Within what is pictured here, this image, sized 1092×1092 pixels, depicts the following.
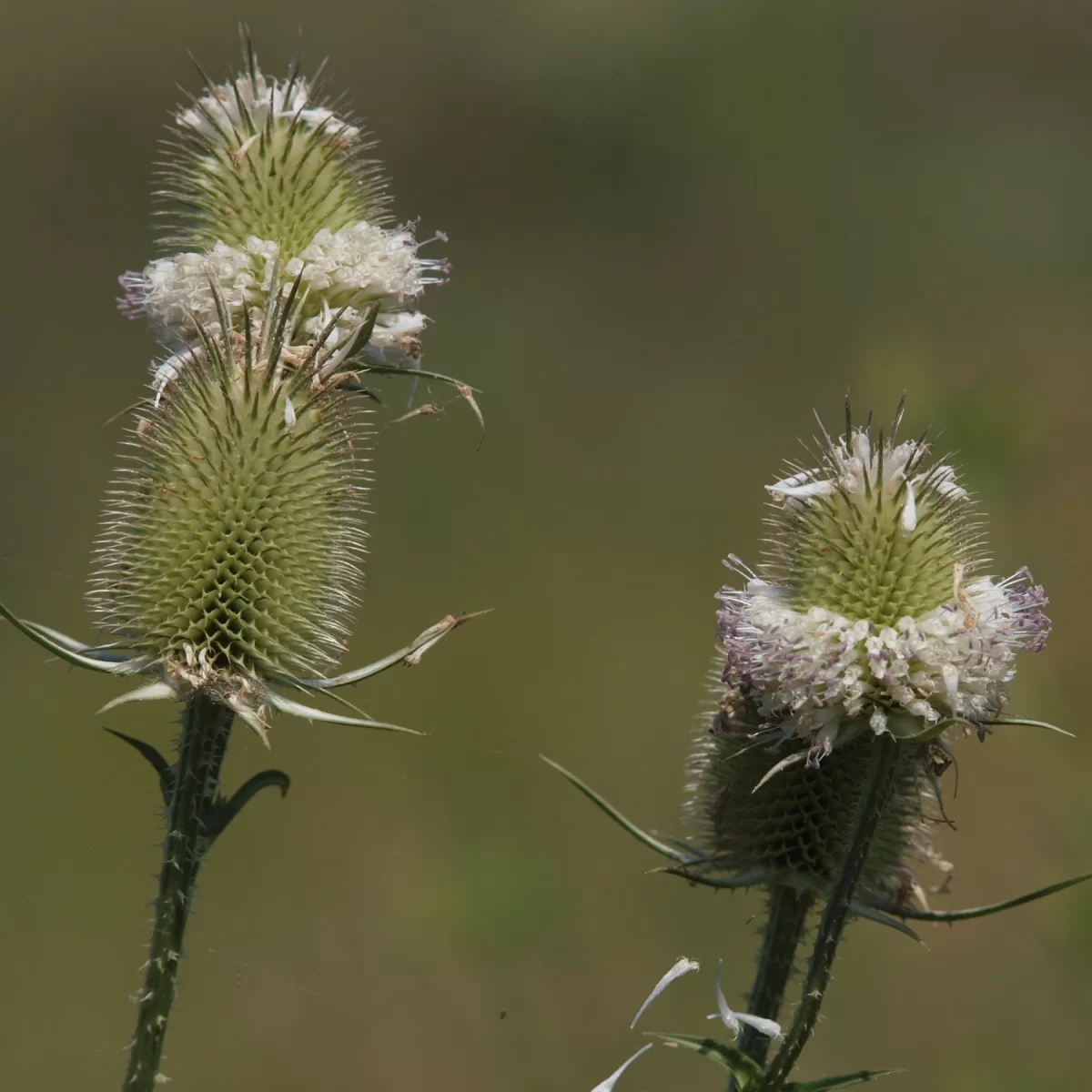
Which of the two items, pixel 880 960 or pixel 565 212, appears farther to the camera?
pixel 565 212

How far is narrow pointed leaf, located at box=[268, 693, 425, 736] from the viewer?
7.24 feet

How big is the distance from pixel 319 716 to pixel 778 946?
1102 mm

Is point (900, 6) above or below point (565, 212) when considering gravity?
above

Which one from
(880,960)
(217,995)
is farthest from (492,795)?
(880,960)

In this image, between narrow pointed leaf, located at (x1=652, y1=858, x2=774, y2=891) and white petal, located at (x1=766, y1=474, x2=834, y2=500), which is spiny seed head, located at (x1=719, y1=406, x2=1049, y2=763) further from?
narrow pointed leaf, located at (x1=652, y1=858, x2=774, y2=891)

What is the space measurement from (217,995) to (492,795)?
5.74 ft

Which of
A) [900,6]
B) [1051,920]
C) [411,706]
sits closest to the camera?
[1051,920]

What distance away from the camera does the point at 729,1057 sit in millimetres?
2207

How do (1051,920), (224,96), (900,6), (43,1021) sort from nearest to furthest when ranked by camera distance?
(224,96)
(1051,920)
(43,1021)
(900,6)

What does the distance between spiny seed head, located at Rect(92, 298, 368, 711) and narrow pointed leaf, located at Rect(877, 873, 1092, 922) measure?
1258mm

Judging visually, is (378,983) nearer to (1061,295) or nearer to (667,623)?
(667,623)

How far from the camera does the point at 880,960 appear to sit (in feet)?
22.6

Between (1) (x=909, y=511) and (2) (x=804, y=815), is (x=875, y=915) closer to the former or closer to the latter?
(2) (x=804, y=815)

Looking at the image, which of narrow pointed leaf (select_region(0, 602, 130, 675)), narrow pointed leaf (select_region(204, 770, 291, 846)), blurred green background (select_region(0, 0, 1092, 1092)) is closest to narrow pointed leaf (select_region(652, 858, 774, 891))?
narrow pointed leaf (select_region(204, 770, 291, 846))
